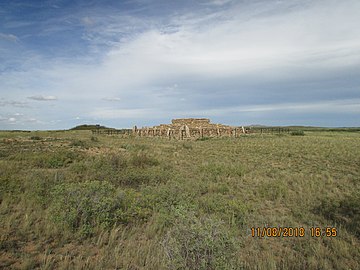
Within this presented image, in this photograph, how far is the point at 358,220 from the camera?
200 inches

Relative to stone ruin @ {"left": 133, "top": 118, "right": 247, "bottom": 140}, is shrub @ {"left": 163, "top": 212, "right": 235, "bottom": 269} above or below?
below

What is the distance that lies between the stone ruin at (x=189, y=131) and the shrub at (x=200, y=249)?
27502 millimetres

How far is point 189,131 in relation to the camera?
107 ft

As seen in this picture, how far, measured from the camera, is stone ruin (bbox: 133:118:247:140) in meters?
32.4

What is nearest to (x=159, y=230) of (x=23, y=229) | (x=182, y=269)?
(x=182, y=269)

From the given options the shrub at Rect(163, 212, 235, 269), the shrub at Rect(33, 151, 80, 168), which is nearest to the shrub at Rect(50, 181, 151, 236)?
the shrub at Rect(163, 212, 235, 269)

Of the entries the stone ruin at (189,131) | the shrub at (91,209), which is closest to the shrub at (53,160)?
the shrub at (91,209)

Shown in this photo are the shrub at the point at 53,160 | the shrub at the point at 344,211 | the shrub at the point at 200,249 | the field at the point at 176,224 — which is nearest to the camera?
the shrub at the point at 200,249

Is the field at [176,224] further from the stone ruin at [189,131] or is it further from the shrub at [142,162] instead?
the stone ruin at [189,131]

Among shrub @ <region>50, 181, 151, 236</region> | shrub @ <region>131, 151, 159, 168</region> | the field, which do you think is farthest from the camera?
shrub @ <region>131, 151, 159, 168</region>

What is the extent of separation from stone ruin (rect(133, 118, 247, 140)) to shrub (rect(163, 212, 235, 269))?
1083 inches

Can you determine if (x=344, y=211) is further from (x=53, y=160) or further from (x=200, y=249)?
(x=53, y=160)

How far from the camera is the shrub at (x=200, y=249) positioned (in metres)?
3.05

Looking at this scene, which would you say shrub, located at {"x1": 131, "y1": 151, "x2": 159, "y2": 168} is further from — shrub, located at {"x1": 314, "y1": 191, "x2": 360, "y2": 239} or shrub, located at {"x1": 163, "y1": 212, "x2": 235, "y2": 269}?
shrub, located at {"x1": 163, "y1": 212, "x2": 235, "y2": 269}
